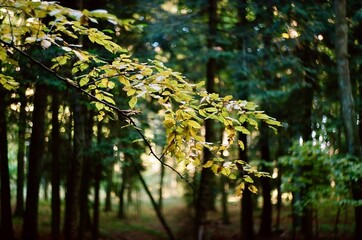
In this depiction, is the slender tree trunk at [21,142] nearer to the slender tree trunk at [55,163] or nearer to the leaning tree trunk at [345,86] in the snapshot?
the slender tree trunk at [55,163]

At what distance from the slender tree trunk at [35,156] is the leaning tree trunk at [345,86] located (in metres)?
7.56

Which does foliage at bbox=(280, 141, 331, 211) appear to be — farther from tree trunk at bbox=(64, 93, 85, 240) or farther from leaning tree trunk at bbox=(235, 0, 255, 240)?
tree trunk at bbox=(64, 93, 85, 240)

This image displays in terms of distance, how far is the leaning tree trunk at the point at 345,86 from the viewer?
337 inches

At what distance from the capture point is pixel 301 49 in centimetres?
980

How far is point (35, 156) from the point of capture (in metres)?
10.0

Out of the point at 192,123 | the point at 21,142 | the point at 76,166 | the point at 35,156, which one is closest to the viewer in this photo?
the point at 192,123

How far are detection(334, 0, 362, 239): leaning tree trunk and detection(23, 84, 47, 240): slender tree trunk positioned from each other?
7559mm

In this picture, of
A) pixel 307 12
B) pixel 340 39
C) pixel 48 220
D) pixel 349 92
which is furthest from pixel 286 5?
pixel 48 220

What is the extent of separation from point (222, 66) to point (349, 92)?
6.72m

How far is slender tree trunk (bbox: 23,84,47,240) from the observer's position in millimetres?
9561

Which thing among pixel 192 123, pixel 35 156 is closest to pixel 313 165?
pixel 192 123

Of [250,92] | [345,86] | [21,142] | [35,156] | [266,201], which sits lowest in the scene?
[266,201]

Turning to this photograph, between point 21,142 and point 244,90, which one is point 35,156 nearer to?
point 21,142

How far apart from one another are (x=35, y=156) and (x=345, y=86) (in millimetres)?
8554
